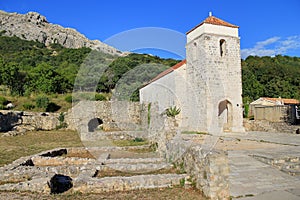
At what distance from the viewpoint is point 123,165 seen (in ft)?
22.9

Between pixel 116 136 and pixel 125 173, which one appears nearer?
pixel 125 173

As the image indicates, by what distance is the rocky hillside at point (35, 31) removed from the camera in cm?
6669

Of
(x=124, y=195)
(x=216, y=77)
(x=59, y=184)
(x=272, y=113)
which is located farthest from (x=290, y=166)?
(x=272, y=113)

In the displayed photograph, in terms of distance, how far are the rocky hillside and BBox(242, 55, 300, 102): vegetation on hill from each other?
3808 centimetres

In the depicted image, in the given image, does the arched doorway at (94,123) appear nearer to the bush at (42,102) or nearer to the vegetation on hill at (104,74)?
the vegetation on hill at (104,74)

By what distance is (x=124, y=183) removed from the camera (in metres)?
5.30

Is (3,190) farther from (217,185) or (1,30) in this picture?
(1,30)

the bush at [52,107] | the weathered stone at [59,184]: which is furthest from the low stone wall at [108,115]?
the weathered stone at [59,184]

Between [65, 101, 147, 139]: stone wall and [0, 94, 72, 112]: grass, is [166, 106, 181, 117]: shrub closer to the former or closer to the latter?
[65, 101, 147, 139]: stone wall

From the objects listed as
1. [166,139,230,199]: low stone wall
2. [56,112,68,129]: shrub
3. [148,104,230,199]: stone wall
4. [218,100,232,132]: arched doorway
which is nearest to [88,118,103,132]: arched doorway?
[56,112,68,129]: shrub

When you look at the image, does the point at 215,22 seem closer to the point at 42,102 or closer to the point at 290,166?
the point at 290,166

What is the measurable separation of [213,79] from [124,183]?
13.7 metres

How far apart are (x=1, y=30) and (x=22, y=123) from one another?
71.6 m

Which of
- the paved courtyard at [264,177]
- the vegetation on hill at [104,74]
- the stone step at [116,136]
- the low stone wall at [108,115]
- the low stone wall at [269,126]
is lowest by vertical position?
the paved courtyard at [264,177]
